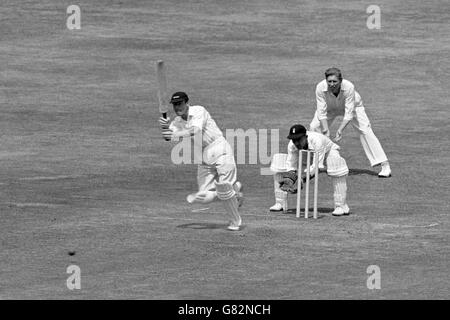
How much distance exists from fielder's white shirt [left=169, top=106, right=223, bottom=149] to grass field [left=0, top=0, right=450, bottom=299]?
1519mm

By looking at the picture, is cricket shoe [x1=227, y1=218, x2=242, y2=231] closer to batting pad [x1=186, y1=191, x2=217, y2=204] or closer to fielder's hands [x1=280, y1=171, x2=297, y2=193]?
batting pad [x1=186, y1=191, x2=217, y2=204]

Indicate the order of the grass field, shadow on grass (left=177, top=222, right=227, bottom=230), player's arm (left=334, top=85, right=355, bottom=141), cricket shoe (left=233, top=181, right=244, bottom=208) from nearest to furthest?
the grass field → cricket shoe (left=233, top=181, right=244, bottom=208) → shadow on grass (left=177, top=222, right=227, bottom=230) → player's arm (left=334, top=85, right=355, bottom=141)

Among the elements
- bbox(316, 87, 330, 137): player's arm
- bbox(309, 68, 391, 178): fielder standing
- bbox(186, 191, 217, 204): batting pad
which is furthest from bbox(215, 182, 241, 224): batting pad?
bbox(316, 87, 330, 137): player's arm

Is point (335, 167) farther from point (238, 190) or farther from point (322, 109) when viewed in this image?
point (322, 109)

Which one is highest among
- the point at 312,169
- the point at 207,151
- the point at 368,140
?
the point at 368,140

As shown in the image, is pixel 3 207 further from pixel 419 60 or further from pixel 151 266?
pixel 419 60

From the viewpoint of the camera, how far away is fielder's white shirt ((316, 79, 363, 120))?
94.0 feet

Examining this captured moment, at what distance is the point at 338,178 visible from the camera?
25234 mm

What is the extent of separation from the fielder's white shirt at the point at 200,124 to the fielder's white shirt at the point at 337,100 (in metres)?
5.21

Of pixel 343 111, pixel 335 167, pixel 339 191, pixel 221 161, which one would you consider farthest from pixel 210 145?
pixel 343 111

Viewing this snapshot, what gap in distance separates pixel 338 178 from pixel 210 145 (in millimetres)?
2664

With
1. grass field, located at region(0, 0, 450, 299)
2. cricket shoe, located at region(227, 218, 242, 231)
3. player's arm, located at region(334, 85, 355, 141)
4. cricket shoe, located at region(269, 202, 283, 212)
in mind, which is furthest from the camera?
player's arm, located at region(334, 85, 355, 141)

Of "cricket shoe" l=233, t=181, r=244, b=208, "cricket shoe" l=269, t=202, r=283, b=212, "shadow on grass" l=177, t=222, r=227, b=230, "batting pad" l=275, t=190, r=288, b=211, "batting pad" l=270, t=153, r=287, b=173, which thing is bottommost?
"shadow on grass" l=177, t=222, r=227, b=230

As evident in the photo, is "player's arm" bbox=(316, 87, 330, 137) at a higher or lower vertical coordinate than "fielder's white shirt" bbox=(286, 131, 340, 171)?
higher
